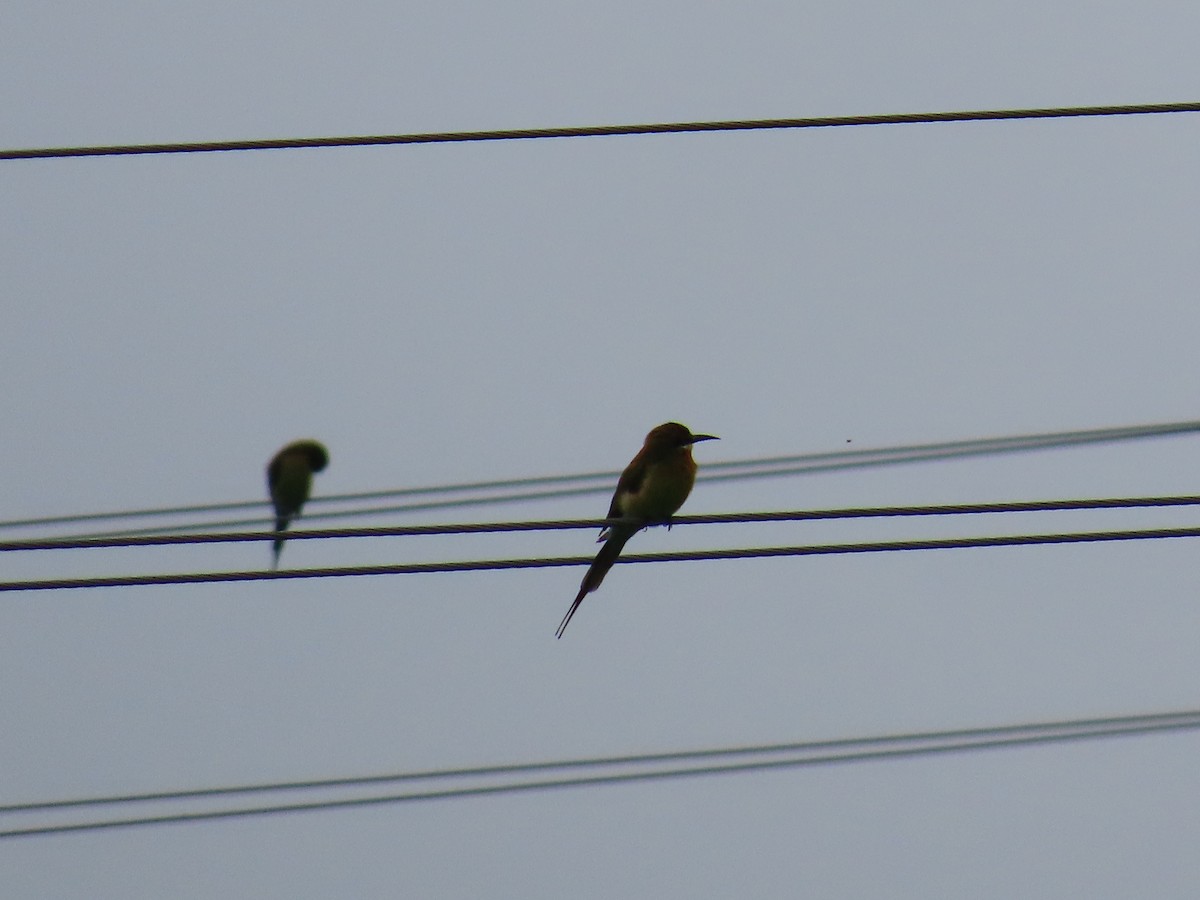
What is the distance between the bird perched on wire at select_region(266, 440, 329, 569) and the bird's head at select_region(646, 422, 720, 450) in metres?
3.89

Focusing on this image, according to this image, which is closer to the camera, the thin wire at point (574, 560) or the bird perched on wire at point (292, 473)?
the thin wire at point (574, 560)

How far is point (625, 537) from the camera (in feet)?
24.5

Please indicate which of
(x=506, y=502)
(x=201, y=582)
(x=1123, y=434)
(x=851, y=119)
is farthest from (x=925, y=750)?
(x=201, y=582)

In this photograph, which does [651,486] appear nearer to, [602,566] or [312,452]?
[602,566]

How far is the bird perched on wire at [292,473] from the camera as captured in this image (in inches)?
435

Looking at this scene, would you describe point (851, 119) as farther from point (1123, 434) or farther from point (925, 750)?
point (925, 750)

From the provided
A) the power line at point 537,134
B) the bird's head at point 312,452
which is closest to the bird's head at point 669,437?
the power line at point 537,134

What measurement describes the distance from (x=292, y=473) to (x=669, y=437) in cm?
422

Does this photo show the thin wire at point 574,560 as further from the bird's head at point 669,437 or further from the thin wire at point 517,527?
the bird's head at point 669,437

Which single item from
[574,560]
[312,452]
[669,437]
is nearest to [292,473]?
[312,452]

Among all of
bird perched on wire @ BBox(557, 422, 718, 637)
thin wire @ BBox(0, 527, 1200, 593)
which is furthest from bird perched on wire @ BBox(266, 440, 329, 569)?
thin wire @ BBox(0, 527, 1200, 593)

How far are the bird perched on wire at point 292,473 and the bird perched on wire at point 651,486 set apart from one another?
3883 millimetres

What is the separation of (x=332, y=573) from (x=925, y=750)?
2791 mm

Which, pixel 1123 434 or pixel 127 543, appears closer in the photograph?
pixel 127 543
